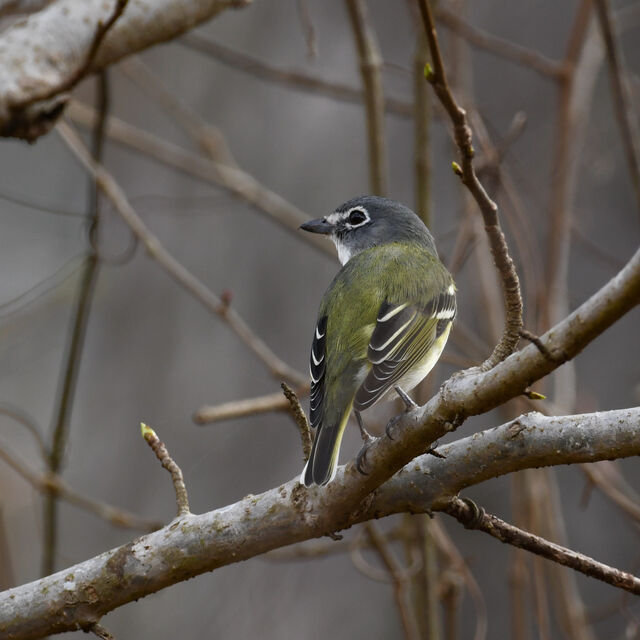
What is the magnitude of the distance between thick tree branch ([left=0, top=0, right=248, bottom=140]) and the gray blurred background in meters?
3.05

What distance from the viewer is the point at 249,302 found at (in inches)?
316

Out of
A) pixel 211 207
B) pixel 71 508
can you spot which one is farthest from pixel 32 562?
pixel 211 207

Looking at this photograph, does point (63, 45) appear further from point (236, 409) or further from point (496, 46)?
point (496, 46)

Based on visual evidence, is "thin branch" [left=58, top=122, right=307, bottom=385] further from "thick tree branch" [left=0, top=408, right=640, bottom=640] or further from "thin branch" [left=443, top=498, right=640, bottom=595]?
"thin branch" [left=443, top=498, right=640, bottom=595]

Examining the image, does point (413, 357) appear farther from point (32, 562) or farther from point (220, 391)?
point (32, 562)

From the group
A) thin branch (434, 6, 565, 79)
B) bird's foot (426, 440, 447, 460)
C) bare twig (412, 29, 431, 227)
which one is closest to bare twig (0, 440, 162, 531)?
bare twig (412, 29, 431, 227)

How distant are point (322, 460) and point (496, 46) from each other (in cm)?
282

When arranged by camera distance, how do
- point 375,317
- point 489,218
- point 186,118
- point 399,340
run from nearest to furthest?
point 489,218 < point 399,340 < point 375,317 < point 186,118

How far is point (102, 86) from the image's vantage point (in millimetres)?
3916

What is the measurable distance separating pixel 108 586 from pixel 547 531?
2.35 m

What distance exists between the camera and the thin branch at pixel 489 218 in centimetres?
180

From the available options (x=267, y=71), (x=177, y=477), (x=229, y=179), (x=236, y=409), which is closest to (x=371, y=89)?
(x=267, y=71)

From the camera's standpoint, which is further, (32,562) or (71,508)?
(71,508)

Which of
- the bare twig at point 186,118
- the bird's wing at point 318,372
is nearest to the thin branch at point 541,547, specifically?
the bird's wing at point 318,372
